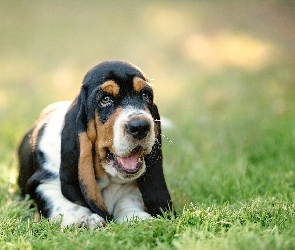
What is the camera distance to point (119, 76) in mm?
4664

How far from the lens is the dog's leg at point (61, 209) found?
4445mm

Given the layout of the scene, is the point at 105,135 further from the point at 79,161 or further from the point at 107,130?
the point at 79,161

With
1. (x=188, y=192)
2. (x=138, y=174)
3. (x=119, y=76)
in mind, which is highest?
(x=119, y=76)

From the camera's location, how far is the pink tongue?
4.65m

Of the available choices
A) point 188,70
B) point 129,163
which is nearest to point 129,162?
point 129,163

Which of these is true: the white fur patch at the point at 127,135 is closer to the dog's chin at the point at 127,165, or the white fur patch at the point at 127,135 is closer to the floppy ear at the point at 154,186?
the dog's chin at the point at 127,165

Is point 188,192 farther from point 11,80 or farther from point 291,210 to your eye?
point 11,80

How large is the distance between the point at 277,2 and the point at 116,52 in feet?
10.9

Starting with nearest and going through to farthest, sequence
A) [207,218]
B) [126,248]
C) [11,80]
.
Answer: [126,248]
[207,218]
[11,80]

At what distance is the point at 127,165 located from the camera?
4656 mm

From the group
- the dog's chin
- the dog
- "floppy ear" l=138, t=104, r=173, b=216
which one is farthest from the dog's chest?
the dog's chin

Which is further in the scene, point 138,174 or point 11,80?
point 11,80

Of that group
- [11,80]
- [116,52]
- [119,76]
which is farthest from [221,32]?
[119,76]

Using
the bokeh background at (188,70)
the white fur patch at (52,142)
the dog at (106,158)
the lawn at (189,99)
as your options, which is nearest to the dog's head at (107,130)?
the dog at (106,158)
